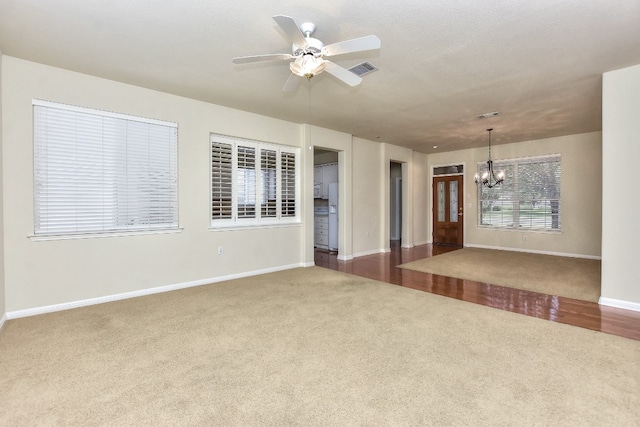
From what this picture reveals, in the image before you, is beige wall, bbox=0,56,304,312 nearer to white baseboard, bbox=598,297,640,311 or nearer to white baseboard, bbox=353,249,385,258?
white baseboard, bbox=353,249,385,258

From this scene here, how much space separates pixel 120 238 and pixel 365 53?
369 cm

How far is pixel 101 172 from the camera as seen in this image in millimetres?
3830

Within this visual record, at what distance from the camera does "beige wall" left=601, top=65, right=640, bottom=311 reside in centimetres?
348

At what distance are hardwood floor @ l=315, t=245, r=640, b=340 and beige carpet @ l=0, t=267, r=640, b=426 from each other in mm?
281

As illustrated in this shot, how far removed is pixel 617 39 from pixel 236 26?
11.6ft

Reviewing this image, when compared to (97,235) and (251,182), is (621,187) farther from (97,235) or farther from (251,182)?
(97,235)

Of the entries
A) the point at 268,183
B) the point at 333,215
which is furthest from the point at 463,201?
the point at 268,183

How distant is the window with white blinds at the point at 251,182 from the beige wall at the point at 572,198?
568 centimetres

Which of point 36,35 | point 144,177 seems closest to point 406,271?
point 144,177

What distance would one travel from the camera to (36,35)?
2.81 meters

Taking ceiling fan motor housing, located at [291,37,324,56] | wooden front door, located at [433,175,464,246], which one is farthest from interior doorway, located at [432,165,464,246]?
ceiling fan motor housing, located at [291,37,324,56]

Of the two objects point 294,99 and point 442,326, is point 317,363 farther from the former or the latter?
point 294,99

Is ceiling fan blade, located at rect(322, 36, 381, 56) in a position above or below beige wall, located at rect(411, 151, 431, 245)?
above

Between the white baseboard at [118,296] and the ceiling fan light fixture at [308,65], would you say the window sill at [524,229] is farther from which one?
the ceiling fan light fixture at [308,65]
